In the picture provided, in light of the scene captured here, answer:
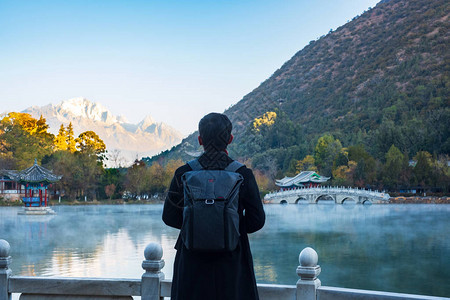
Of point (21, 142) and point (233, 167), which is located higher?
point (21, 142)

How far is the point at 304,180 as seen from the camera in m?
61.8

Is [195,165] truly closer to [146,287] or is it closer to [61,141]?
[146,287]

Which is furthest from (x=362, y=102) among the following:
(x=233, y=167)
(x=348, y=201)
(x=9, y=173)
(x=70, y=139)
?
(x=233, y=167)

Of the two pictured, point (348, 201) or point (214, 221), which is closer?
point (214, 221)

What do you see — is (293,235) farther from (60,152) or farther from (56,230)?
(60,152)

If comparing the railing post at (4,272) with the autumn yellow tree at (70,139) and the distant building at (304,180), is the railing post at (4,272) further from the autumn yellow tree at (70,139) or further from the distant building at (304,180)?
the distant building at (304,180)

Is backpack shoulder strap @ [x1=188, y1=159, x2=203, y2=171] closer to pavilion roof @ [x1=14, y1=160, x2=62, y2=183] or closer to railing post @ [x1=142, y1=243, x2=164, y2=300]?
railing post @ [x1=142, y1=243, x2=164, y2=300]

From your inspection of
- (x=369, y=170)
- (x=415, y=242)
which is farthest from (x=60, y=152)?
(x=415, y=242)

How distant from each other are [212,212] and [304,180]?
5978cm

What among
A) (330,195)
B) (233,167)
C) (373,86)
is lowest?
(330,195)

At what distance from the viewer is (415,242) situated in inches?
960

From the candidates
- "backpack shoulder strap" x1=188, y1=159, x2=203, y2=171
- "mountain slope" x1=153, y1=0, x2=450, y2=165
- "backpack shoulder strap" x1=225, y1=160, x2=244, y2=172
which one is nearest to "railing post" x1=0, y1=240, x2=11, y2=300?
"backpack shoulder strap" x1=188, y1=159, x2=203, y2=171

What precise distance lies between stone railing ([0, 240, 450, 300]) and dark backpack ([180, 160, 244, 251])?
5.46ft

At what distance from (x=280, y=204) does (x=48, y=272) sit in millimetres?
41912
